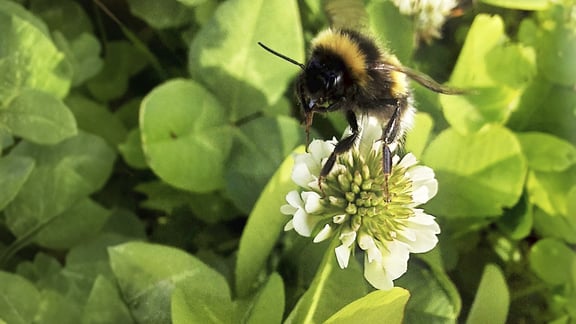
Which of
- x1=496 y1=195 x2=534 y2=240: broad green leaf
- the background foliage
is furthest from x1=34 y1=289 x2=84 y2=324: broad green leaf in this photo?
x1=496 y1=195 x2=534 y2=240: broad green leaf

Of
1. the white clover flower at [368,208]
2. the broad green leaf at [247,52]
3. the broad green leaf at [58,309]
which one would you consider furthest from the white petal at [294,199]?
the broad green leaf at [58,309]

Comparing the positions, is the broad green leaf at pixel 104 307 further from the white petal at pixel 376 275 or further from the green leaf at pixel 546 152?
the green leaf at pixel 546 152

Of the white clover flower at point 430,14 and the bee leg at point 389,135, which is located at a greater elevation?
the white clover flower at point 430,14

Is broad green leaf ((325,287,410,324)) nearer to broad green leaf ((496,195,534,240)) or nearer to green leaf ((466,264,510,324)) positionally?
green leaf ((466,264,510,324))

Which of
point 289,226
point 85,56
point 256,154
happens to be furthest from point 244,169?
point 85,56

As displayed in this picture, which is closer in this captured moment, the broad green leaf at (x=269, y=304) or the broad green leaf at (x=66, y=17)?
the broad green leaf at (x=269, y=304)

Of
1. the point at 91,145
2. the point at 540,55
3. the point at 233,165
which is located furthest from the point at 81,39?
the point at 540,55

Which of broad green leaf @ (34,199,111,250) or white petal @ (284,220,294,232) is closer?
white petal @ (284,220,294,232)
